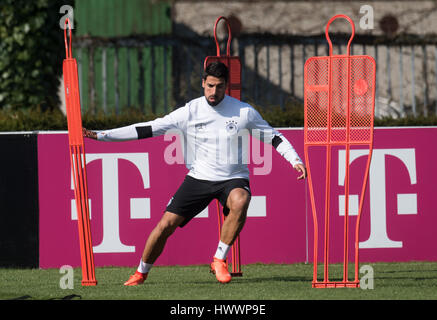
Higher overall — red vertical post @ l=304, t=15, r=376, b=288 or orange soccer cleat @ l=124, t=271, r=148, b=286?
red vertical post @ l=304, t=15, r=376, b=288

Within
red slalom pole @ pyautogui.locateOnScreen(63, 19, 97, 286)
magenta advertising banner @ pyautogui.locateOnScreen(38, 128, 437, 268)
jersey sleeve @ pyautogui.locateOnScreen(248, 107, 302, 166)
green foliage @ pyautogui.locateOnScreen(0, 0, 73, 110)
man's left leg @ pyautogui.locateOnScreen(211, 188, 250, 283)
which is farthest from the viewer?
green foliage @ pyautogui.locateOnScreen(0, 0, 73, 110)

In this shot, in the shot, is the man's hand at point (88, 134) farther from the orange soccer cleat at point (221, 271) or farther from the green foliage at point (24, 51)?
the green foliage at point (24, 51)

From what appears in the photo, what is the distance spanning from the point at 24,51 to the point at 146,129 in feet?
16.8

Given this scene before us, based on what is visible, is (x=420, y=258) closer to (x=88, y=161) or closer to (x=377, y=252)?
(x=377, y=252)

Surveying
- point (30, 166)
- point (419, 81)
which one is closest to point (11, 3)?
point (30, 166)

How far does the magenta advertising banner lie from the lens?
32.2 ft

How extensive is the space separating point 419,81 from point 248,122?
32.6 ft

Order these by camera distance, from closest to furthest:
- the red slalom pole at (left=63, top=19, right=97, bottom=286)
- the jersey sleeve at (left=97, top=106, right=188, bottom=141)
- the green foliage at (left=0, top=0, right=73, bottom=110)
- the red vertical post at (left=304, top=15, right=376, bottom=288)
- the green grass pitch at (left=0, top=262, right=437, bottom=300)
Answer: the green grass pitch at (left=0, top=262, right=437, bottom=300) → the red vertical post at (left=304, top=15, right=376, bottom=288) → the red slalom pole at (left=63, top=19, right=97, bottom=286) → the jersey sleeve at (left=97, top=106, right=188, bottom=141) → the green foliage at (left=0, top=0, right=73, bottom=110)

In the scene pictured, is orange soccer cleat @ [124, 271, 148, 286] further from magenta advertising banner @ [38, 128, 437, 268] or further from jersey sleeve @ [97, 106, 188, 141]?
magenta advertising banner @ [38, 128, 437, 268]

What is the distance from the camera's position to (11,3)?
40.6ft

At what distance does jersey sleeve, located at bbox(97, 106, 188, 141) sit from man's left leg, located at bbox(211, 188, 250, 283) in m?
0.79

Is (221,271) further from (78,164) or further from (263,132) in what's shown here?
(78,164)

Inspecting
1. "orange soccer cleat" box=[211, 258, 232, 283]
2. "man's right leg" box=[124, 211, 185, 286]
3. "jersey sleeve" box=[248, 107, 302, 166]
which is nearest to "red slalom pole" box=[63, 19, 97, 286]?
"man's right leg" box=[124, 211, 185, 286]

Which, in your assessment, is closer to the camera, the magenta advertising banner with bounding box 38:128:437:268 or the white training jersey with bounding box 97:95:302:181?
the white training jersey with bounding box 97:95:302:181
